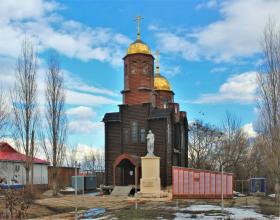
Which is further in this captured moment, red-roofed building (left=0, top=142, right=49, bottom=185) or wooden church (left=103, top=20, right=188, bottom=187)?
wooden church (left=103, top=20, right=188, bottom=187)

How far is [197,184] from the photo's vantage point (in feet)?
113

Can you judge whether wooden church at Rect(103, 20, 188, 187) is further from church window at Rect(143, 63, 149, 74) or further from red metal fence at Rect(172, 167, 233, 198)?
red metal fence at Rect(172, 167, 233, 198)

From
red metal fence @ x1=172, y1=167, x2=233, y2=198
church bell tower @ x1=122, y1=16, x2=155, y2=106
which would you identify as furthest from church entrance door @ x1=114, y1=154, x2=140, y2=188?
red metal fence @ x1=172, y1=167, x2=233, y2=198

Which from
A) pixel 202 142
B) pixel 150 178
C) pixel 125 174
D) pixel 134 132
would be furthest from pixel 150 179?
pixel 202 142

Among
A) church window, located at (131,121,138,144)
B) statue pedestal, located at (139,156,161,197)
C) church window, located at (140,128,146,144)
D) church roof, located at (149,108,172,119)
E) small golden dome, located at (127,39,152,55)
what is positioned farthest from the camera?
small golden dome, located at (127,39,152,55)

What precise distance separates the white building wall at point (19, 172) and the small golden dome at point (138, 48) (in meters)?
15.5

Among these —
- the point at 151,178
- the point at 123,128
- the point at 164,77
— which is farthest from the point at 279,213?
the point at 164,77

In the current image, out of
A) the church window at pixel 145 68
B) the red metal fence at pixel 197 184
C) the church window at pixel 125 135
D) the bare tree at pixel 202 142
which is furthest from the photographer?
the bare tree at pixel 202 142

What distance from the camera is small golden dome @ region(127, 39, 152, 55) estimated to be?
4412 cm

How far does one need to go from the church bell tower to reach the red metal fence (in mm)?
10976

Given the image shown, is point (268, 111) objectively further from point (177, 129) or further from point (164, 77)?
point (164, 77)

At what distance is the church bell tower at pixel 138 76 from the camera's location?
4338 cm

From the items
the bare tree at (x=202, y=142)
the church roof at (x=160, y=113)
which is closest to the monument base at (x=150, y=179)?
the church roof at (x=160, y=113)

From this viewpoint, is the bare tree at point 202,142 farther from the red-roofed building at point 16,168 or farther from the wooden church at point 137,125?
the red-roofed building at point 16,168
